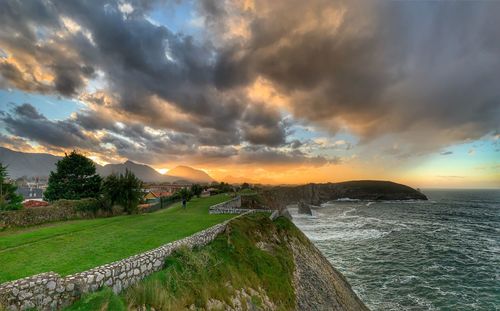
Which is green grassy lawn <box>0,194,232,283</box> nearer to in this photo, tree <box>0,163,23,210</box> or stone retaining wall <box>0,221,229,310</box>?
stone retaining wall <box>0,221,229,310</box>

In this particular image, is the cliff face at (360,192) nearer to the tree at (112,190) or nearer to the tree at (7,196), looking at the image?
the tree at (112,190)

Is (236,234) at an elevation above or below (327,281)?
above

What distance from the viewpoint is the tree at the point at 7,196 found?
1121 inches

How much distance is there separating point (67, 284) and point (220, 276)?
777 cm

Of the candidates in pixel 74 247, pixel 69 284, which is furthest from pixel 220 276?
pixel 74 247

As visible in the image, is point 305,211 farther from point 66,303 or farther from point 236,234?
point 66,303

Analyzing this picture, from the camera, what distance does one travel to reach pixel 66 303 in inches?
347

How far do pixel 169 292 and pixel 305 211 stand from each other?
3236 inches

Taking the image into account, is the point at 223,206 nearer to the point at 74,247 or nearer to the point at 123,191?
the point at 123,191

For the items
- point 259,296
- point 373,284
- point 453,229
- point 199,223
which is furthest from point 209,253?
point 453,229

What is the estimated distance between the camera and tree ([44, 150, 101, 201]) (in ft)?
135

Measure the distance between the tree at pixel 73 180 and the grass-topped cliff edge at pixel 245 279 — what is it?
3346 centimetres

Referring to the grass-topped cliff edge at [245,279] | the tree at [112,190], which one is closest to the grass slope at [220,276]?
the grass-topped cliff edge at [245,279]

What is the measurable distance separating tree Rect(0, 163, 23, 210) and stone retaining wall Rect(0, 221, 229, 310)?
28.0 metres
